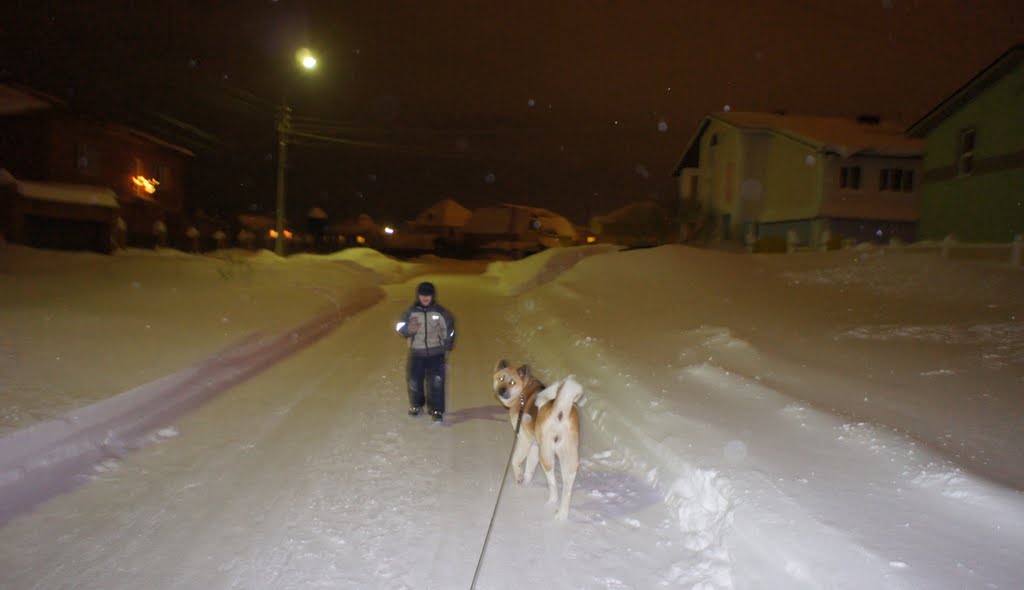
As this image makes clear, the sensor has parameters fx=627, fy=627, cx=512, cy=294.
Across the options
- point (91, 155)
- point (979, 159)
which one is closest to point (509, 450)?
point (979, 159)

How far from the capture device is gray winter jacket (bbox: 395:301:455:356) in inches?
279

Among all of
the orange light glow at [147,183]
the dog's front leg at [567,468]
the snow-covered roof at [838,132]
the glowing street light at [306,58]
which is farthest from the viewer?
the orange light glow at [147,183]

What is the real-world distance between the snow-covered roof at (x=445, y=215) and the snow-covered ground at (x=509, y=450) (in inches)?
3264

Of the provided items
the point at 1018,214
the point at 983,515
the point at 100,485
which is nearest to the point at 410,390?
the point at 100,485

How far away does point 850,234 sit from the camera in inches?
1213

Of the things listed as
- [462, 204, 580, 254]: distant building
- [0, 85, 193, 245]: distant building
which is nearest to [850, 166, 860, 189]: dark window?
[0, 85, 193, 245]: distant building

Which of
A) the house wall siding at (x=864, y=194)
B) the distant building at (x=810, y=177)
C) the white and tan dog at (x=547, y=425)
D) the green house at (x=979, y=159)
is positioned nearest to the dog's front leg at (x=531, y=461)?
the white and tan dog at (x=547, y=425)

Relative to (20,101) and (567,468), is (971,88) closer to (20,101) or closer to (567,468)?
(567,468)

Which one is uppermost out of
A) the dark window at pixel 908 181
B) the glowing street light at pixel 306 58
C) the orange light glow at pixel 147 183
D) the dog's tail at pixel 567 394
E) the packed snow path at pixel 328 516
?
the glowing street light at pixel 306 58

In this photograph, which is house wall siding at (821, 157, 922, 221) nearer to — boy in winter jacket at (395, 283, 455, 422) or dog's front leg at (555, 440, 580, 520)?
boy in winter jacket at (395, 283, 455, 422)

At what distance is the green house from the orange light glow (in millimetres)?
37390

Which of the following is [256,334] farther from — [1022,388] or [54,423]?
[1022,388]

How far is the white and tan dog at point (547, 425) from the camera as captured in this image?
449cm

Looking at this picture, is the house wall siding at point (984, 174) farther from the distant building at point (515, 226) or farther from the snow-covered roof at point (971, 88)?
the distant building at point (515, 226)
